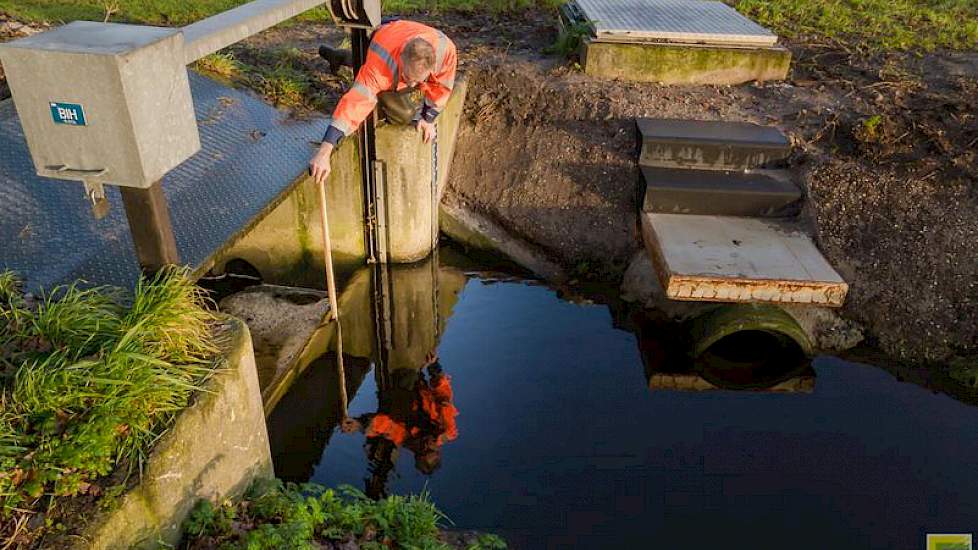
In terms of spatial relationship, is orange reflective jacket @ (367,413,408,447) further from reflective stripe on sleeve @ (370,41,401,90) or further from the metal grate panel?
the metal grate panel

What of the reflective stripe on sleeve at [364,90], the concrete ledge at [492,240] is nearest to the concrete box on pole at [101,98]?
the reflective stripe on sleeve at [364,90]

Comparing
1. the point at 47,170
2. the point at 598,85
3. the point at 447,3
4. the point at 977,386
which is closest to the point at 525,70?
the point at 598,85

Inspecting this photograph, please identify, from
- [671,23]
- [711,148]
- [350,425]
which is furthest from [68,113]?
[671,23]

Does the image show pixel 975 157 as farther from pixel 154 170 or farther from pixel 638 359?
pixel 154 170

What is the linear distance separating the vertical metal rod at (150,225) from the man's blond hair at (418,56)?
2.23 m

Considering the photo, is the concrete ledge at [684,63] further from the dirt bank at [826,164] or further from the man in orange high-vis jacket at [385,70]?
the man in orange high-vis jacket at [385,70]

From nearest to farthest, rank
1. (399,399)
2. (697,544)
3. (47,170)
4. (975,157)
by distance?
1. (47,170)
2. (697,544)
3. (399,399)
4. (975,157)

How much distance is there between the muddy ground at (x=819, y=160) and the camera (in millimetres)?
6535

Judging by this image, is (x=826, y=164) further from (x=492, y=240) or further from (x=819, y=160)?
(x=492, y=240)

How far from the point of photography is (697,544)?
4.57m

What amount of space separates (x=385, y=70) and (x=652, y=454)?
374 centimetres

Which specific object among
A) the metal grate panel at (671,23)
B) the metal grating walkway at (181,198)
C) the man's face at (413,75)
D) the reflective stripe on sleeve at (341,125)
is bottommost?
the metal grating walkway at (181,198)

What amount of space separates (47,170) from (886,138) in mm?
7819

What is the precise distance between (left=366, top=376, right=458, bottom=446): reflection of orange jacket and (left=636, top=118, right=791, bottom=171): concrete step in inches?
142
